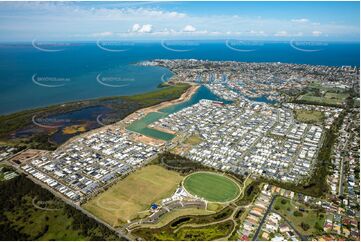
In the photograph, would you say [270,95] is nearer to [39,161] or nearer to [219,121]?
[219,121]

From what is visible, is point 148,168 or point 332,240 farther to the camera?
point 148,168

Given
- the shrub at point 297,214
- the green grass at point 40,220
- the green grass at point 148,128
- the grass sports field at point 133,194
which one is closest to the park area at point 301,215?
the shrub at point 297,214

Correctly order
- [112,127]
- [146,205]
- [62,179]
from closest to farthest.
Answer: [146,205] → [62,179] → [112,127]

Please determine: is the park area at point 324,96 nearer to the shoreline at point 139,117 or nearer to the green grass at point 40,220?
the shoreline at point 139,117

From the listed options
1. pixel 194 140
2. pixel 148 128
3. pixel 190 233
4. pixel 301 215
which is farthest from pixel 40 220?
pixel 301 215

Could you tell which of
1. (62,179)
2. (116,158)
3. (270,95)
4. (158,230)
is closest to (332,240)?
(158,230)

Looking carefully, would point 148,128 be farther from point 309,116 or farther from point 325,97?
point 325,97

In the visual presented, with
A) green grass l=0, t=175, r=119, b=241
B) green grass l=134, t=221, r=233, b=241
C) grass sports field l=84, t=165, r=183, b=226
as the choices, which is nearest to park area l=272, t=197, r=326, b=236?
green grass l=134, t=221, r=233, b=241

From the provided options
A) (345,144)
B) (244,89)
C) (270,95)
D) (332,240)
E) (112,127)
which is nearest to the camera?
(332,240)
